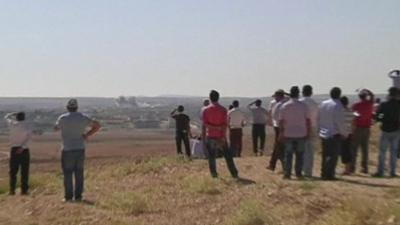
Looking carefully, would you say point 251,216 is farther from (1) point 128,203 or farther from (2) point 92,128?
(2) point 92,128

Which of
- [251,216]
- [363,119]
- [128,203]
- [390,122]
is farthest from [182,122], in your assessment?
[251,216]

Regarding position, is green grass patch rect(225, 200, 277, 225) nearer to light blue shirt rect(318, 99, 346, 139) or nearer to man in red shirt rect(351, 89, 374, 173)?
light blue shirt rect(318, 99, 346, 139)

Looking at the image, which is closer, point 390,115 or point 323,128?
point 323,128

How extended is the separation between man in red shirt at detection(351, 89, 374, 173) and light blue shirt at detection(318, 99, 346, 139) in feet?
4.31

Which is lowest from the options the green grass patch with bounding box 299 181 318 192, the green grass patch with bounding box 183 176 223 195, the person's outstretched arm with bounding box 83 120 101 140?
the green grass patch with bounding box 183 176 223 195

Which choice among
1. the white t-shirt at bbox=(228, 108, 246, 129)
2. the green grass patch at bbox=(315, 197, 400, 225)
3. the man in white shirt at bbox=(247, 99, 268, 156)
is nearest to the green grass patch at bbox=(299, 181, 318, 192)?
the green grass patch at bbox=(315, 197, 400, 225)

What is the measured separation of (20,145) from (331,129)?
6.38m

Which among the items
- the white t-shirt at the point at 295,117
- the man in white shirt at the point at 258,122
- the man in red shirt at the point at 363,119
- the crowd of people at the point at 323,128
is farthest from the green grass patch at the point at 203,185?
the man in white shirt at the point at 258,122

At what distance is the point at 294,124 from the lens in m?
13.6

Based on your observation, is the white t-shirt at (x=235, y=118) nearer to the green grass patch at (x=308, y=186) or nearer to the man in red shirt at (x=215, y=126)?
the man in red shirt at (x=215, y=126)

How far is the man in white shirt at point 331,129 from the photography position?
1346 cm

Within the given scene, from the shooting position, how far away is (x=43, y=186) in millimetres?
16859

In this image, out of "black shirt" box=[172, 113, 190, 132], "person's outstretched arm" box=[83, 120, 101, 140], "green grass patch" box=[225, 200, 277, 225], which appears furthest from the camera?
"black shirt" box=[172, 113, 190, 132]

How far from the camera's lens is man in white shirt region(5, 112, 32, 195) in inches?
605
